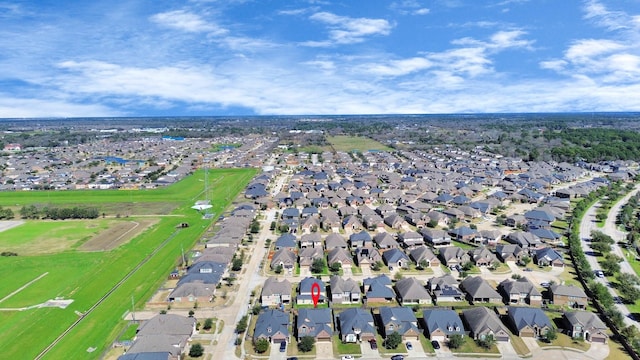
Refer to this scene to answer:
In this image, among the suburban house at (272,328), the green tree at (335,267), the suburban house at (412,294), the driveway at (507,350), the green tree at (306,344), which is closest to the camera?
the driveway at (507,350)

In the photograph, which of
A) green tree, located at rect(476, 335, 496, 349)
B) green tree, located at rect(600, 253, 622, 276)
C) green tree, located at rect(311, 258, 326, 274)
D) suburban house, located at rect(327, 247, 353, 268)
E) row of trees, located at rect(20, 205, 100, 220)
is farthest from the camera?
row of trees, located at rect(20, 205, 100, 220)

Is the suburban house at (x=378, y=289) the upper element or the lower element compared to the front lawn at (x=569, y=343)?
upper

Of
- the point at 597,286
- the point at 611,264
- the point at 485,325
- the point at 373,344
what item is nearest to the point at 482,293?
the point at 485,325

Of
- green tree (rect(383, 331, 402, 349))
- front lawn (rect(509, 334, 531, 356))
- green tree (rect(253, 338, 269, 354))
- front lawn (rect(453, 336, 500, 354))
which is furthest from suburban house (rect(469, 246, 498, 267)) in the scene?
green tree (rect(253, 338, 269, 354))

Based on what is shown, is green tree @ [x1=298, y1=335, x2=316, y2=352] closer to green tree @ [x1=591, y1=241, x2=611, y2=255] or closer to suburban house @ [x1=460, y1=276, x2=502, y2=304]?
suburban house @ [x1=460, y1=276, x2=502, y2=304]

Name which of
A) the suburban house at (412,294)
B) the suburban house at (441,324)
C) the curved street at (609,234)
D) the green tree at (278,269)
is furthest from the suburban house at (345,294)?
the curved street at (609,234)

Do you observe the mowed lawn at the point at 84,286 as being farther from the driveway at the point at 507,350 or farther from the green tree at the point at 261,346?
the driveway at the point at 507,350
